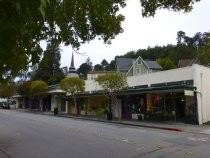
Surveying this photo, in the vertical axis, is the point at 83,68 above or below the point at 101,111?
above

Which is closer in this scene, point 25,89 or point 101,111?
point 101,111

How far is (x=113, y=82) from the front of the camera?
4122 centimetres

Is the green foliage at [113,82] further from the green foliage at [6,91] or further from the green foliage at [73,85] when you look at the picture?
the green foliage at [6,91]

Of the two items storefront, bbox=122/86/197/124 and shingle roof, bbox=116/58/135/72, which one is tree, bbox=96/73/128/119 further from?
shingle roof, bbox=116/58/135/72

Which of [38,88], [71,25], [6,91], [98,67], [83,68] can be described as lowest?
[71,25]

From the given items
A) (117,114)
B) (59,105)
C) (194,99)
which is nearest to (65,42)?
(194,99)

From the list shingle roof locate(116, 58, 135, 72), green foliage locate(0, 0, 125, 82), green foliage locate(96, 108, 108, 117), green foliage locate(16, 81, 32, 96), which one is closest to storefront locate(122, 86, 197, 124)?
green foliage locate(96, 108, 108, 117)

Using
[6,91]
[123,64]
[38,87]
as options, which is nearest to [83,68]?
[6,91]

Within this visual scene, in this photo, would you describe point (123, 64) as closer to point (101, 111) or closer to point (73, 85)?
point (73, 85)

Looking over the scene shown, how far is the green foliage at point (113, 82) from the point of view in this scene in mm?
41375

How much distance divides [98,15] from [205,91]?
2617 centimetres

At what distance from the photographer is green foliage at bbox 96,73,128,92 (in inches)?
1629

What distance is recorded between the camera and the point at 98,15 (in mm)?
11477

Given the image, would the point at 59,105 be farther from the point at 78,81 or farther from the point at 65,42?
the point at 65,42
